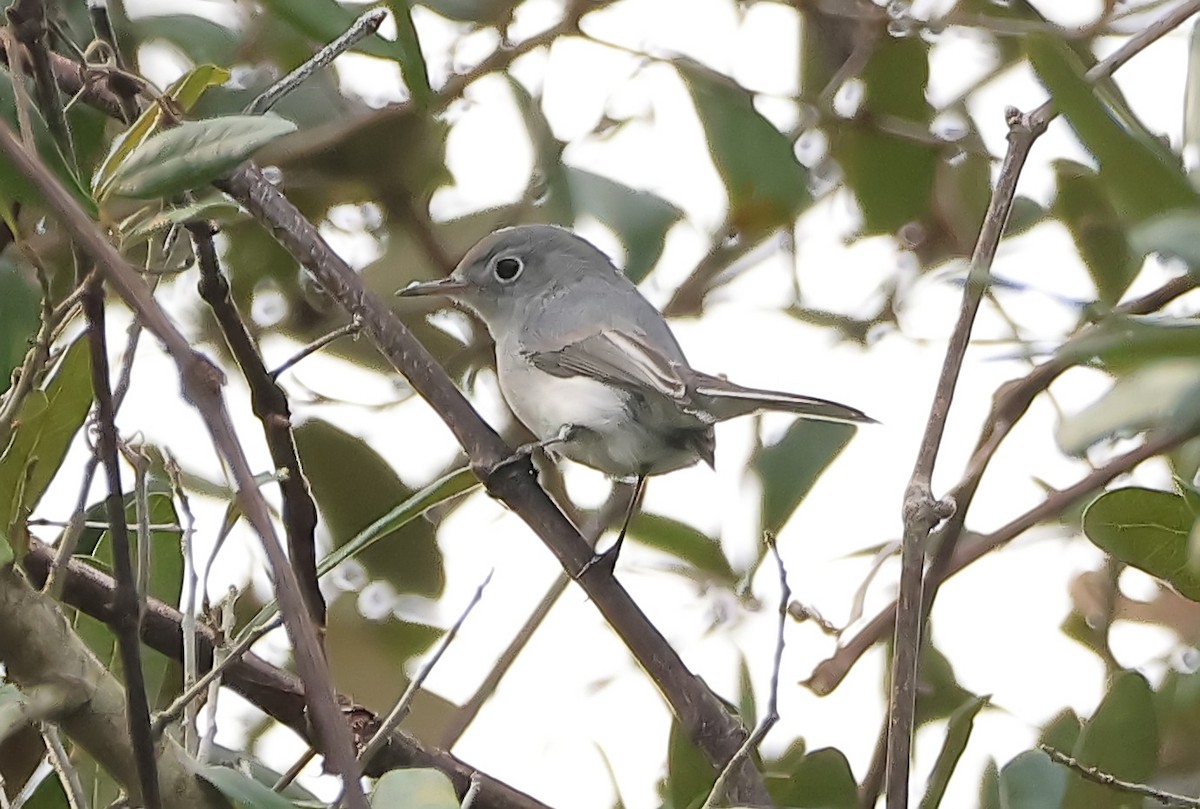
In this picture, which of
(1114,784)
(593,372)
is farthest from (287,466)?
(593,372)

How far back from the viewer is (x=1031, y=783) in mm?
1195

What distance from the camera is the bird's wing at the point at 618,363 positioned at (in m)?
2.09

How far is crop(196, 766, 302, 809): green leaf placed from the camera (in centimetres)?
91

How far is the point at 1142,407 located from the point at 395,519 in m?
0.66

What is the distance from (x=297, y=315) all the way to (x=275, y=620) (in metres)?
1.12

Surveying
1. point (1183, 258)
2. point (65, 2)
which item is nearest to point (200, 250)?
point (1183, 258)

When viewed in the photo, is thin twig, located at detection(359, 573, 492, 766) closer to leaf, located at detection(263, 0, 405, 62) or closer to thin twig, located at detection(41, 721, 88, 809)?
thin twig, located at detection(41, 721, 88, 809)

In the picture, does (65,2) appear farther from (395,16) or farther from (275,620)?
(275,620)

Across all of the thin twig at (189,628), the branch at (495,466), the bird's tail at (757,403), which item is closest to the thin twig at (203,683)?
the thin twig at (189,628)

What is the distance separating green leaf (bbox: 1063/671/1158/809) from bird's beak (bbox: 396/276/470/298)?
112 centimetres

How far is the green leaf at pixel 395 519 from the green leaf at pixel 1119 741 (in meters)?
0.62

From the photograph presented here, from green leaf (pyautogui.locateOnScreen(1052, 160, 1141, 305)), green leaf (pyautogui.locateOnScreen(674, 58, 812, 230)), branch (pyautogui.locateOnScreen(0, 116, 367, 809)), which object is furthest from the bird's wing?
branch (pyautogui.locateOnScreen(0, 116, 367, 809))

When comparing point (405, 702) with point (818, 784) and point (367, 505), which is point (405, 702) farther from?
point (367, 505)

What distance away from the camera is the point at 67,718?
917 mm
